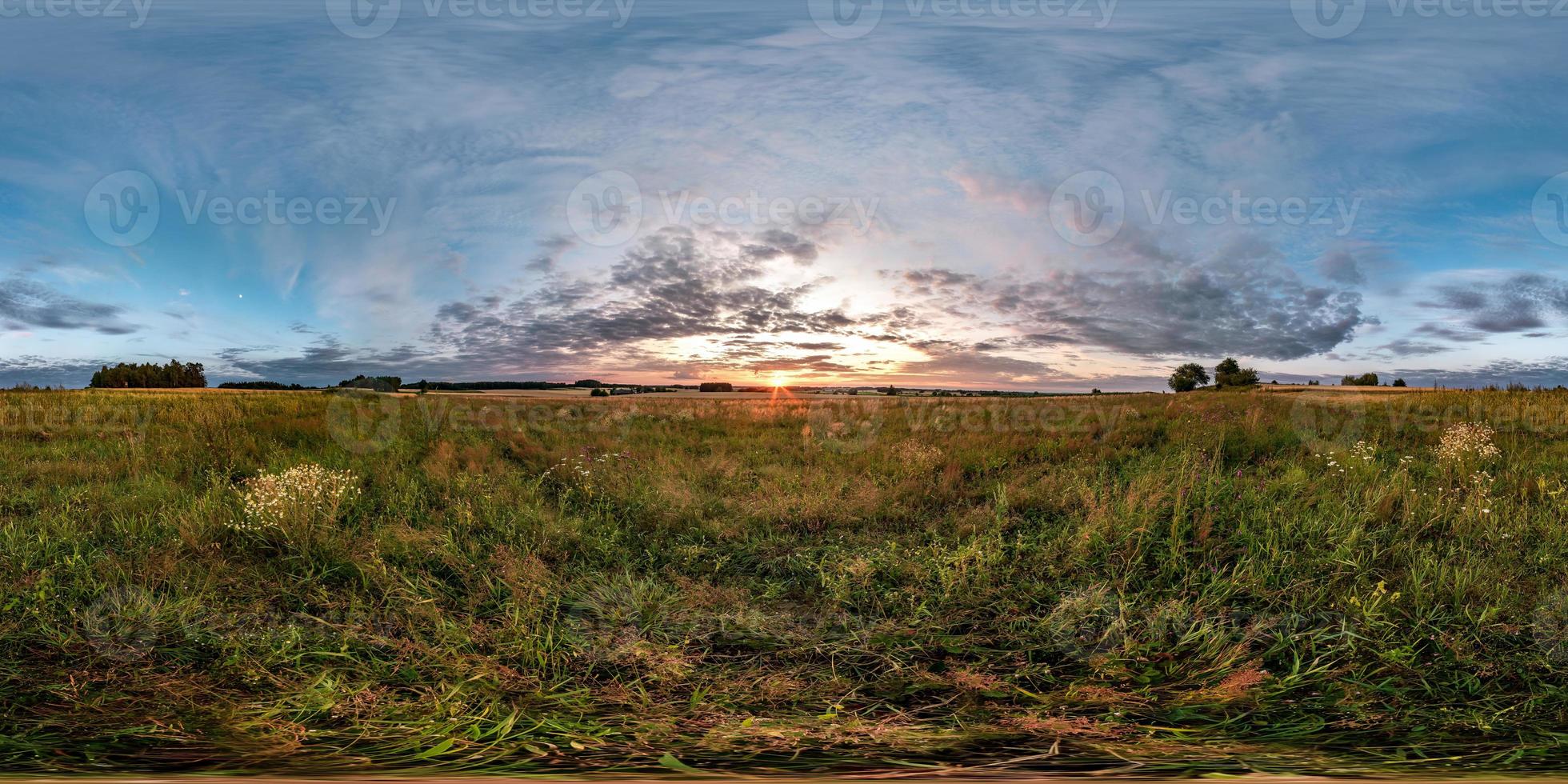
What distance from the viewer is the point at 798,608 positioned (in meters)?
4.09

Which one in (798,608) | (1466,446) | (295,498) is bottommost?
(798,608)

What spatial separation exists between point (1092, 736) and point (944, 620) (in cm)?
116

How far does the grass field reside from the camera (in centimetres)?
255

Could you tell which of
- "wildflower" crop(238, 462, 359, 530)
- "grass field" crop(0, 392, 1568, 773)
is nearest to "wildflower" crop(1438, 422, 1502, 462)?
"grass field" crop(0, 392, 1568, 773)

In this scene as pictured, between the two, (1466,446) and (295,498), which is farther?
(1466,446)

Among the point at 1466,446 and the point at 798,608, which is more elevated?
the point at 1466,446

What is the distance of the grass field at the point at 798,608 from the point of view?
255 centimetres

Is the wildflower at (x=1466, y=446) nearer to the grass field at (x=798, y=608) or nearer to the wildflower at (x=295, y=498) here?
the grass field at (x=798, y=608)

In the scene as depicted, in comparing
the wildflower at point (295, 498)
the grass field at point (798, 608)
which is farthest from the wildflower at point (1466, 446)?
the wildflower at point (295, 498)

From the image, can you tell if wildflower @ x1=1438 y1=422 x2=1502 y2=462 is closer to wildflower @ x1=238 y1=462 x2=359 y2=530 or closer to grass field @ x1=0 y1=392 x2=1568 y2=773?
grass field @ x1=0 y1=392 x2=1568 y2=773

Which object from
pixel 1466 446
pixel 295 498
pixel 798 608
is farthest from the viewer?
pixel 1466 446

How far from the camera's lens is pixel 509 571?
4.16 metres

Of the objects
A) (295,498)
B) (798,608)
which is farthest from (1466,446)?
(295,498)

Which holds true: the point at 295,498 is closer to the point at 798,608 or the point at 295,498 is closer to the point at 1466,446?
the point at 798,608
